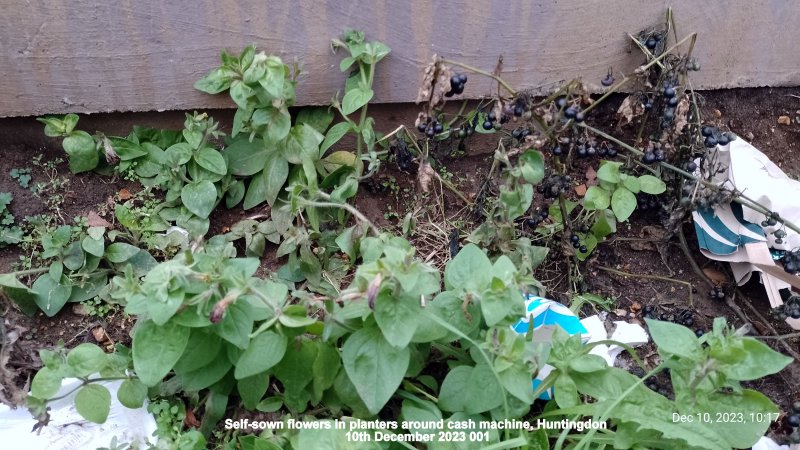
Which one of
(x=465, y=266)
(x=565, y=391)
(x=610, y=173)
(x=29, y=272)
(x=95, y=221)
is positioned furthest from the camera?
(x=95, y=221)

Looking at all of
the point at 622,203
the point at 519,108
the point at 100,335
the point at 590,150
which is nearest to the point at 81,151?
the point at 100,335

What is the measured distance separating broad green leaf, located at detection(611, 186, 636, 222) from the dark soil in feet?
0.89

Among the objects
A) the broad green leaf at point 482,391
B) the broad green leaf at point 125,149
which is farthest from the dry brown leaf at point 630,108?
the broad green leaf at point 125,149

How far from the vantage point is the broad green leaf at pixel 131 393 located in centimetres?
163

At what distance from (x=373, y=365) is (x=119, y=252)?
96cm

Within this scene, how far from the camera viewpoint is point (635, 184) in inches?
79.4

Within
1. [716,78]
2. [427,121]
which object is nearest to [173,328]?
[427,121]

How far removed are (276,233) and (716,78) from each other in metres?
1.76

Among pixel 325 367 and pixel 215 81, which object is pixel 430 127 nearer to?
pixel 215 81

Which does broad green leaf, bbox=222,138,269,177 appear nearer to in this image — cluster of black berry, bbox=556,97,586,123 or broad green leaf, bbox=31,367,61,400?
broad green leaf, bbox=31,367,61,400

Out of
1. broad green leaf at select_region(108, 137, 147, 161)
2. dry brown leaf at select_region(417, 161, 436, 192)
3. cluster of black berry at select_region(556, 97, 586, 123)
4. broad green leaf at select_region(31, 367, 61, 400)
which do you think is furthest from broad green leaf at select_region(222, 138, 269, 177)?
cluster of black berry at select_region(556, 97, 586, 123)

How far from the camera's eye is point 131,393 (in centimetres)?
Result: 163

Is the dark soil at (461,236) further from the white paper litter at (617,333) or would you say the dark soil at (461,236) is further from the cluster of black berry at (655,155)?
the cluster of black berry at (655,155)

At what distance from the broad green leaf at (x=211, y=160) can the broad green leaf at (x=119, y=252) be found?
0.35 meters
